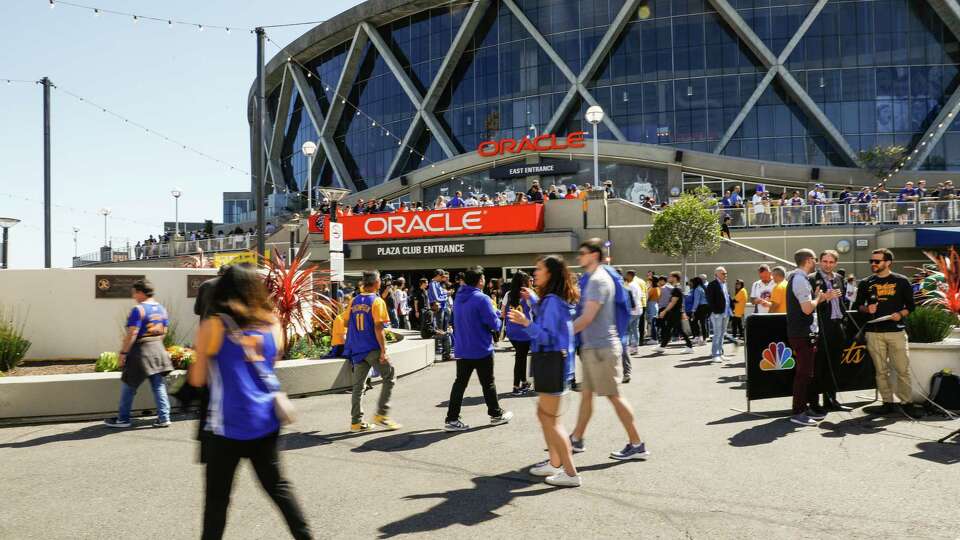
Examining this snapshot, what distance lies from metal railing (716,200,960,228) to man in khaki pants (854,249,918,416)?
17.8 m

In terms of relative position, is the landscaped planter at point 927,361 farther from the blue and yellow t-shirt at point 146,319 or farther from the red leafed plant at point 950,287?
the blue and yellow t-shirt at point 146,319

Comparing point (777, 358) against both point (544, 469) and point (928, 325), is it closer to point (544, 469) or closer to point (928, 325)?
point (928, 325)

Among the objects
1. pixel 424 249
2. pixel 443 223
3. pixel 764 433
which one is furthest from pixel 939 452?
pixel 424 249

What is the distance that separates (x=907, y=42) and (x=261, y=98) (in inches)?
1468

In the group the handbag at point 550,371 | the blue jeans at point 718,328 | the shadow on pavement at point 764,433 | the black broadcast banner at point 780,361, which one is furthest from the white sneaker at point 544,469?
the blue jeans at point 718,328

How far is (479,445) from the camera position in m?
6.89

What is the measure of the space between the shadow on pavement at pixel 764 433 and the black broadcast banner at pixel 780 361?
708 mm

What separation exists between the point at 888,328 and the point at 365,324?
6042mm

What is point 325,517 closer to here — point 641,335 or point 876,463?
point 876,463

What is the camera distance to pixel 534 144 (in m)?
38.1

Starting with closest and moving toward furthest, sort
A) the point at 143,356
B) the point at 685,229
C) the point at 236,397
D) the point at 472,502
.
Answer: the point at 236,397
the point at 472,502
the point at 143,356
the point at 685,229

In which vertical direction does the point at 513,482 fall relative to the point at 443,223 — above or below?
below

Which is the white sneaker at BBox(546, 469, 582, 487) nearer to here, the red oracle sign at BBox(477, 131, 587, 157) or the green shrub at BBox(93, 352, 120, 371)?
the green shrub at BBox(93, 352, 120, 371)

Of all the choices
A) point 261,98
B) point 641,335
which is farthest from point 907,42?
point 261,98
